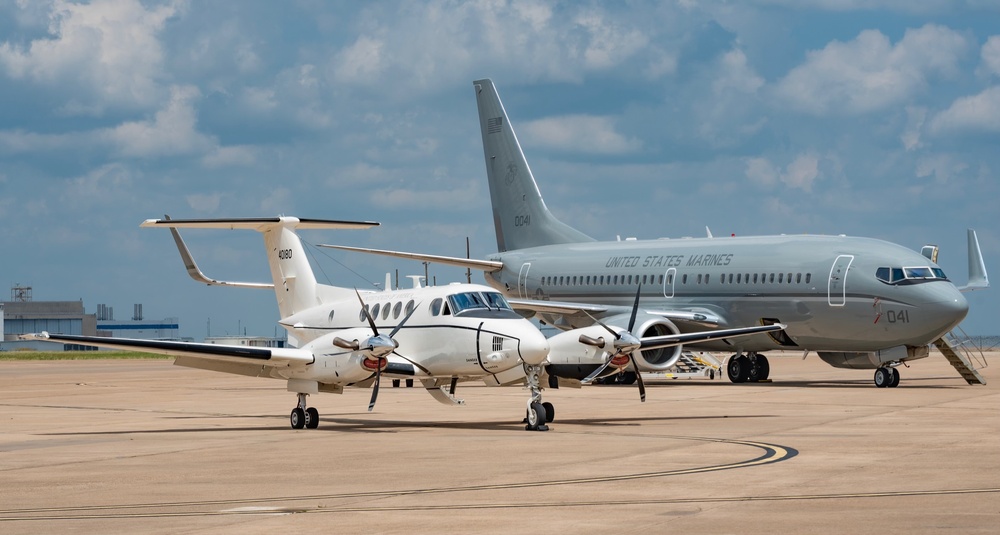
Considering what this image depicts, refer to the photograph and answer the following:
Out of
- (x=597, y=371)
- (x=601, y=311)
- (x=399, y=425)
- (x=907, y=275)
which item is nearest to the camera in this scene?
(x=597, y=371)

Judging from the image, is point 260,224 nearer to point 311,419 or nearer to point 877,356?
point 311,419

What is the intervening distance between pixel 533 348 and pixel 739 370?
743 inches

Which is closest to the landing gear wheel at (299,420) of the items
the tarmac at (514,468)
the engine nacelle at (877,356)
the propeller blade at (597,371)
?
the tarmac at (514,468)

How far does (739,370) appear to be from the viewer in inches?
1497

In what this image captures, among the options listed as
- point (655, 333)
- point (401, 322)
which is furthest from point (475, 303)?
point (655, 333)

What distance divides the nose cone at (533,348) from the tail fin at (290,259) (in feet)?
18.7

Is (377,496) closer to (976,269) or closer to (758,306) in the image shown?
(758,306)

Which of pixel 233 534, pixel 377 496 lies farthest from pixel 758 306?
pixel 233 534

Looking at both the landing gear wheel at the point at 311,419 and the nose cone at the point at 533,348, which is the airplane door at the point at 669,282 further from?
the landing gear wheel at the point at 311,419

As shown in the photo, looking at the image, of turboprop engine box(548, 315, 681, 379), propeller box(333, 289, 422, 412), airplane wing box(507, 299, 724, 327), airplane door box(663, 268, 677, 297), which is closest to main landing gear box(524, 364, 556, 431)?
turboprop engine box(548, 315, 681, 379)

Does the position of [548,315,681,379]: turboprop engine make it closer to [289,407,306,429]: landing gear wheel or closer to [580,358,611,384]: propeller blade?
[580,358,611,384]: propeller blade

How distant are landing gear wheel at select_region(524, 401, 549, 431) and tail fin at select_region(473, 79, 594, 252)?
23.9 m

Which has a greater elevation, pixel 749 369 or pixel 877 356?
pixel 877 356

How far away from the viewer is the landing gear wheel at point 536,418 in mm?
20578
